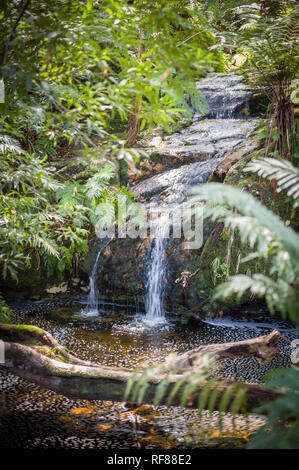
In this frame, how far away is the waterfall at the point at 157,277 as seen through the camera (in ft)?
15.6

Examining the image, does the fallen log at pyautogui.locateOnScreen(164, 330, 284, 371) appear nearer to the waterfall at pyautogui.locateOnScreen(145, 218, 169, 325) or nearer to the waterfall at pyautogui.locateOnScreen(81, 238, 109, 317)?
the waterfall at pyautogui.locateOnScreen(145, 218, 169, 325)

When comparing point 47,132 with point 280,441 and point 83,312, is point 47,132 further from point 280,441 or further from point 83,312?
point 83,312

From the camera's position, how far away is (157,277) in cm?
481

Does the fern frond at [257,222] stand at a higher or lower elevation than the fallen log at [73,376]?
higher

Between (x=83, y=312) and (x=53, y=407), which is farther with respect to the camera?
(x=83, y=312)

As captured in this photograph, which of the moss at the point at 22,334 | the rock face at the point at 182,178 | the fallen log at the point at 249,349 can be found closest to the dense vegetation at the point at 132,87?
the moss at the point at 22,334

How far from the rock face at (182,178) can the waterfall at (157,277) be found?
0.27ft

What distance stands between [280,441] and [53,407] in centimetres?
179

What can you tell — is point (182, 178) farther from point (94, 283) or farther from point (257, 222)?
point (257, 222)

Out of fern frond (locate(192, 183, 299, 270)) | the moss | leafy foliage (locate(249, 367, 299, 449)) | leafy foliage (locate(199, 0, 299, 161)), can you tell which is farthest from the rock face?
leafy foliage (locate(249, 367, 299, 449))

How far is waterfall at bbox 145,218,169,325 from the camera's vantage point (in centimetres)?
477

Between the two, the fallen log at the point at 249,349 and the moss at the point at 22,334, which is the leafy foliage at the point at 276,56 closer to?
the fallen log at the point at 249,349
